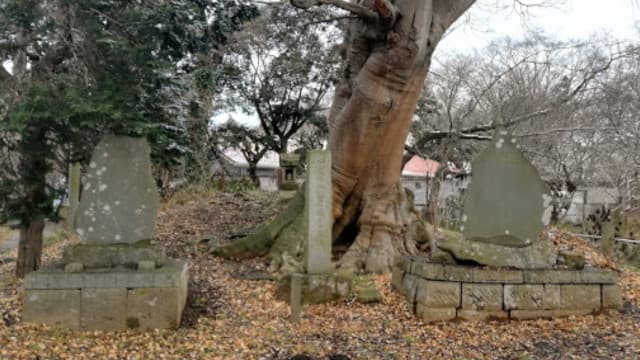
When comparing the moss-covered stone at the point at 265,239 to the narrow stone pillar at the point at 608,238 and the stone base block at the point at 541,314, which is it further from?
the narrow stone pillar at the point at 608,238

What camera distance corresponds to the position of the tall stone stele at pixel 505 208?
17.0ft

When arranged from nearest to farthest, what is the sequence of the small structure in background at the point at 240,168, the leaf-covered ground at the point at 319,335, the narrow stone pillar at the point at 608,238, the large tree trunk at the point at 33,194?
1. the leaf-covered ground at the point at 319,335
2. the large tree trunk at the point at 33,194
3. the narrow stone pillar at the point at 608,238
4. the small structure in background at the point at 240,168

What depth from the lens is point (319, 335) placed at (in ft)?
15.1

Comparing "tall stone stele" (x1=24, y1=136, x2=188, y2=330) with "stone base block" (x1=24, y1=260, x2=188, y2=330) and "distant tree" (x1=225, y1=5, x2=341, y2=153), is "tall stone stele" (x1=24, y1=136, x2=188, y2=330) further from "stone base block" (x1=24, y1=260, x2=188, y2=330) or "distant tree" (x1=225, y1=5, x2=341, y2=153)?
"distant tree" (x1=225, y1=5, x2=341, y2=153)

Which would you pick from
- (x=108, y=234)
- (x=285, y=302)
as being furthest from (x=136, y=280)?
(x=285, y=302)

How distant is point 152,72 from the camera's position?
5605 mm

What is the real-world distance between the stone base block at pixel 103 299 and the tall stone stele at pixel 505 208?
287 centimetres

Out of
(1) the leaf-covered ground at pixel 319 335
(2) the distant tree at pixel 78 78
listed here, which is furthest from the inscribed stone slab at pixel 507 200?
(2) the distant tree at pixel 78 78

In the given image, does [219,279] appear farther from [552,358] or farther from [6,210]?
[552,358]

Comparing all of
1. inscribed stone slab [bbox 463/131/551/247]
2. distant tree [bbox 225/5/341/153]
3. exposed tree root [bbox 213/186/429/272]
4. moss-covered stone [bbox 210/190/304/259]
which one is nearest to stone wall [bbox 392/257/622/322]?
inscribed stone slab [bbox 463/131/551/247]

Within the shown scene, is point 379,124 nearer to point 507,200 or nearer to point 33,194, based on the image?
point 507,200

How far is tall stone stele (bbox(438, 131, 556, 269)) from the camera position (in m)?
5.18

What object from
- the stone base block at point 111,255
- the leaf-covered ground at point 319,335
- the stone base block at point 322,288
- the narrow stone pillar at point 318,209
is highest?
the narrow stone pillar at point 318,209

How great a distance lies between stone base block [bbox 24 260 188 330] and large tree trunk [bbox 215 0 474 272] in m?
2.73
